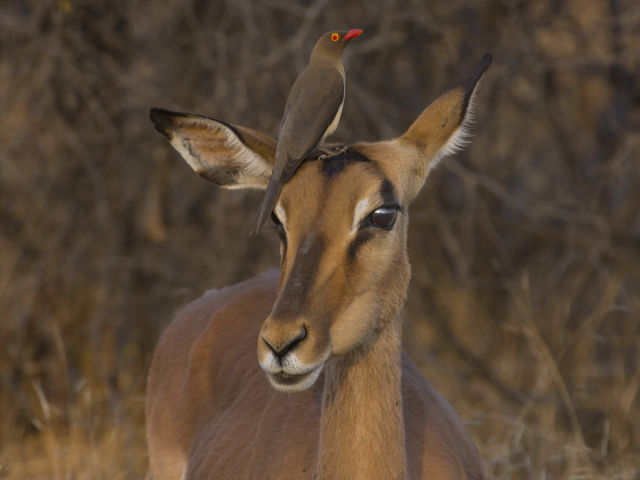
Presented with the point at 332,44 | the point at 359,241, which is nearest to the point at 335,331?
the point at 359,241

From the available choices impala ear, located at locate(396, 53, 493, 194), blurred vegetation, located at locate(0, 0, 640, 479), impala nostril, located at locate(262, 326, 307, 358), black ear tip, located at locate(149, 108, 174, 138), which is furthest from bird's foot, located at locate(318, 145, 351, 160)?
blurred vegetation, located at locate(0, 0, 640, 479)

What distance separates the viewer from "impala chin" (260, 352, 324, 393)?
2.48 m

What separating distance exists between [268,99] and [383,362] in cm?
462

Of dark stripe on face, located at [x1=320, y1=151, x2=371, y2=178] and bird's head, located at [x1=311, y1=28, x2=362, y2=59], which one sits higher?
bird's head, located at [x1=311, y1=28, x2=362, y2=59]

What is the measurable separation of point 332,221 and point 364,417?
0.73 m

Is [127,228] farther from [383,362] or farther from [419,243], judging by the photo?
[383,362]

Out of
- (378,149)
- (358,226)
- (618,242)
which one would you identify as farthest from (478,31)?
(358,226)

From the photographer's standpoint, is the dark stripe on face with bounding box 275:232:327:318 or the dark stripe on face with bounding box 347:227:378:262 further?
the dark stripe on face with bounding box 347:227:378:262

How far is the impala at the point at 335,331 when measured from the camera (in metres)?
2.68

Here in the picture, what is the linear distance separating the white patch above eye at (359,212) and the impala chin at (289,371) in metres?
0.55

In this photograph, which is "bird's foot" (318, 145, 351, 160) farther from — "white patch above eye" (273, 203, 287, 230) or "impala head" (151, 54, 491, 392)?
"white patch above eye" (273, 203, 287, 230)

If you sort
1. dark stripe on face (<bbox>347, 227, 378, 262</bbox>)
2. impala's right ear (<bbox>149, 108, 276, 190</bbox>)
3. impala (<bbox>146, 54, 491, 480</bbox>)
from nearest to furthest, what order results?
impala (<bbox>146, 54, 491, 480</bbox>)
dark stripe on face (<bbox>347, 227, 378, 262</bbox>)
impala's right ear (<bbox>149, 108, 276, 190</bbox>)

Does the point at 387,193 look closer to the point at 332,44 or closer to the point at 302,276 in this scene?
the point at 302,276

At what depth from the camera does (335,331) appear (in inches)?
105
